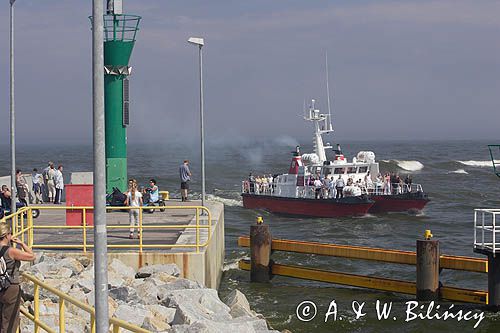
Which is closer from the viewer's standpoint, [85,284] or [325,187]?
[85,284]

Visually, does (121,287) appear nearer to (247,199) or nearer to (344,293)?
(344,293)

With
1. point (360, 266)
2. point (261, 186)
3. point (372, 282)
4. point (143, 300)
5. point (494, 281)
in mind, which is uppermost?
point (261, 186)

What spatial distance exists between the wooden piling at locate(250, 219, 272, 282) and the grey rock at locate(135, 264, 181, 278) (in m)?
5.06

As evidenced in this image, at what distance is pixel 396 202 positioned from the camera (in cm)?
4369

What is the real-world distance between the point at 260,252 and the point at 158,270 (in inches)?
215

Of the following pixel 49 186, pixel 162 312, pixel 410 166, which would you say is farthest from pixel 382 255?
pixel 410 166

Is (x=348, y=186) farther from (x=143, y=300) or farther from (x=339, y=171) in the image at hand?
(x=143, y=300)

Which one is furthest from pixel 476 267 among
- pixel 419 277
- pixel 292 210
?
pixel 292 210

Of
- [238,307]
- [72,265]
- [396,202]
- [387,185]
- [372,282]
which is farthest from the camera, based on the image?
[387,185]

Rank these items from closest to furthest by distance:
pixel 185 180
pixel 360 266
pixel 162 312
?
pixel 162 312
pixel 360 266
pixel 185 180

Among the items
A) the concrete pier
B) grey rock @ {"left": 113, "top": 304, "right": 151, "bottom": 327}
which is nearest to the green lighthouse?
the concrete pier

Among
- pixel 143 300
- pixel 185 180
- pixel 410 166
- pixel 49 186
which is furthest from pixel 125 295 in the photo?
pixel 410 166

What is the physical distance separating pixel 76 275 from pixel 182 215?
8.11 meters

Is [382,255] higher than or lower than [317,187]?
lower
